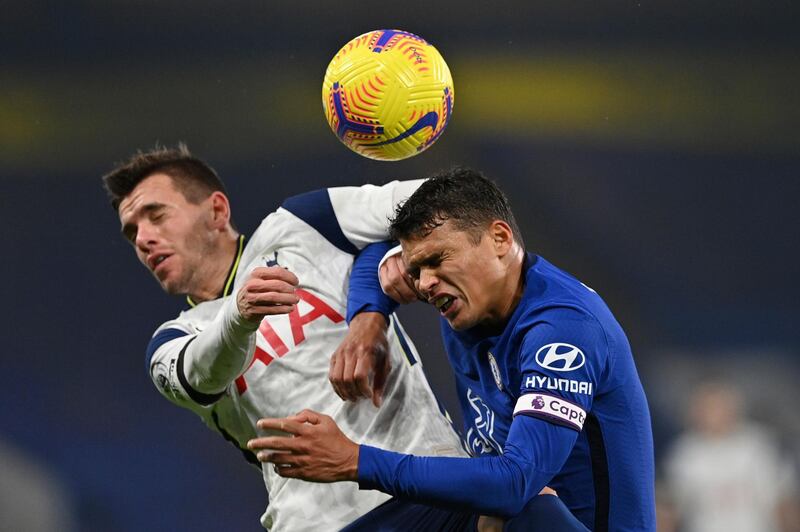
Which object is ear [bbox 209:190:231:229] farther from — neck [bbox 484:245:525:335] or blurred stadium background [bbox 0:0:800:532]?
blurred stadium background [bbox 0:0:800:532]

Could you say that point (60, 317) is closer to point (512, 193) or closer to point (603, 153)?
point (512, 193)

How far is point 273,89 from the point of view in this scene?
6188mm

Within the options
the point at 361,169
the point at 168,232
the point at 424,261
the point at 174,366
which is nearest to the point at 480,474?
the point at 424,261

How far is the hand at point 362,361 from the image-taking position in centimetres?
273

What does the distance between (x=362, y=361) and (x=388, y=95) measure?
0.71 meters

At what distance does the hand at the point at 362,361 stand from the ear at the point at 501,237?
53 centimetres

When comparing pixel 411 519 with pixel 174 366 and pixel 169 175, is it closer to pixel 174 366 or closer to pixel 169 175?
pixel 174 366

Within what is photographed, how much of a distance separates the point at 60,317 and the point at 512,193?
254cm

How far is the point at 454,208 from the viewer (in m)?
2.43

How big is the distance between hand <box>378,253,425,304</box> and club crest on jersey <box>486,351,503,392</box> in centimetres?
36

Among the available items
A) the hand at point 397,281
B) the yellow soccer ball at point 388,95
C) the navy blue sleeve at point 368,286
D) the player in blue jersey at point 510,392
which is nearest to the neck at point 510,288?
the player in blue jersey at point 510,392

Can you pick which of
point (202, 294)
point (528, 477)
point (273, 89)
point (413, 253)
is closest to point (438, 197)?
point (413, 253)

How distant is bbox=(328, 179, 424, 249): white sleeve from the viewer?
307 centimetres

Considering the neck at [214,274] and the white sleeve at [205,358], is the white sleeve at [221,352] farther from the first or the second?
the neck at [214,274]
